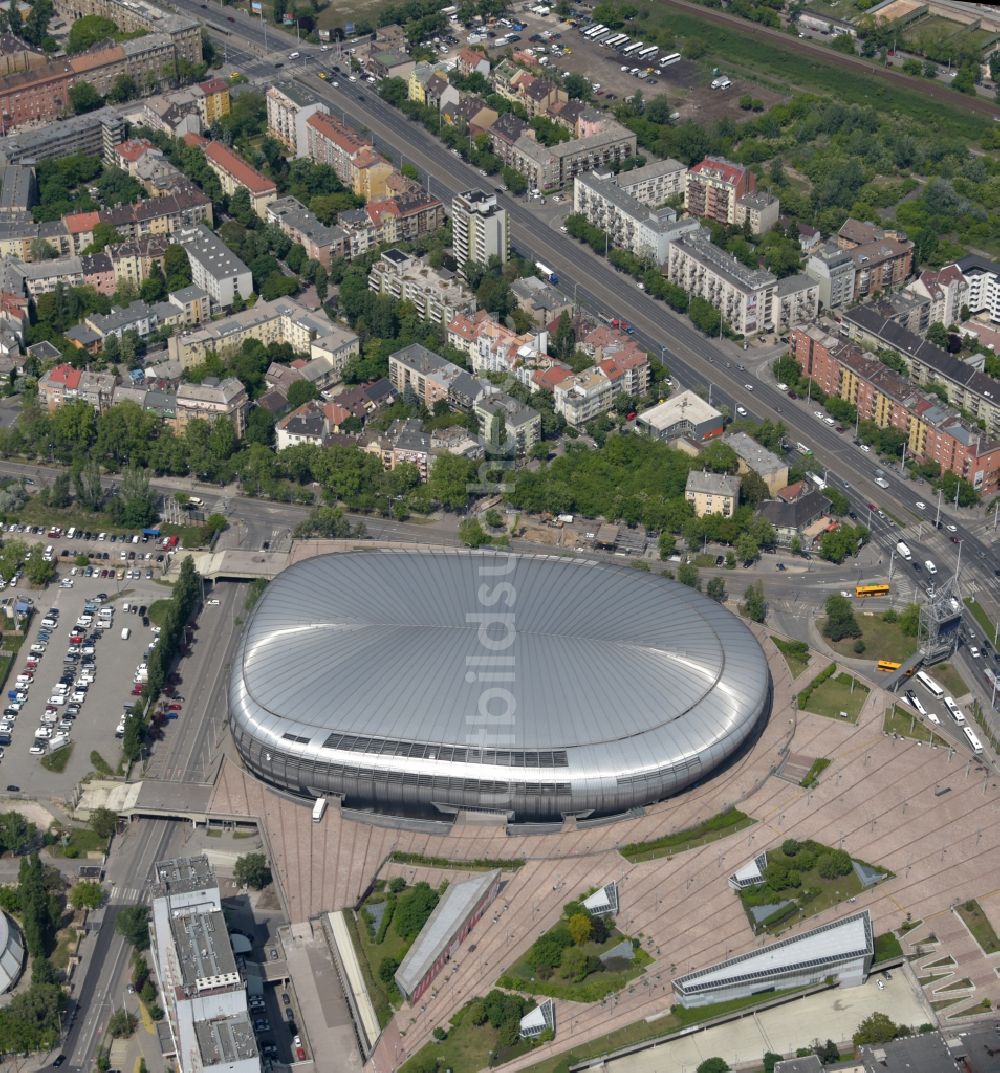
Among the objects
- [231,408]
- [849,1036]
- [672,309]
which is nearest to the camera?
[849,1036]

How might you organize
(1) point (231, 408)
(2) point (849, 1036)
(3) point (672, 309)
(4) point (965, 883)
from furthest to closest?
(3) point (672, 309)
(1) point (231, 408)
(4) point (965, 883)
(2) point (849, 1036)

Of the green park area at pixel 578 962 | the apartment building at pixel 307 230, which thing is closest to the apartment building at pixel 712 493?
the green park area at pixel 578 962

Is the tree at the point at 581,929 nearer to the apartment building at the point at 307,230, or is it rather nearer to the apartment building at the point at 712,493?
the apartment building at the point at 712,493

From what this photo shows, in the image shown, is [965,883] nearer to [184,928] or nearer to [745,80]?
[184,928]

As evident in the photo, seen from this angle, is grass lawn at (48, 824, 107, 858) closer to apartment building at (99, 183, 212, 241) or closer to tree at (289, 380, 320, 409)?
tree at (289, 380, 320, 409)

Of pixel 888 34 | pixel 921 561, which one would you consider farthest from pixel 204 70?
pixel 921 561

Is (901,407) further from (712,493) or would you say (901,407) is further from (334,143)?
(334,143)

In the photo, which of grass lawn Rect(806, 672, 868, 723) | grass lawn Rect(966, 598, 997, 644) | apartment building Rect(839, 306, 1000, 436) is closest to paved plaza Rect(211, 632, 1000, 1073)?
grass lawn Rect(806, 672, 868, 723)
